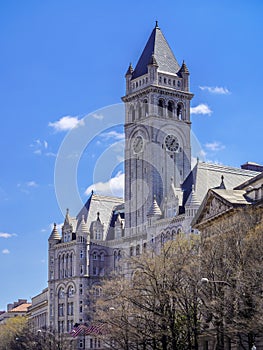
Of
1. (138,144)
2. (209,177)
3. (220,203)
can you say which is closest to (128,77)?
(138,144)

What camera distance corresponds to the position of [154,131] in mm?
170250

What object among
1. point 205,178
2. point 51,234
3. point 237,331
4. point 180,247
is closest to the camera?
point 237,331

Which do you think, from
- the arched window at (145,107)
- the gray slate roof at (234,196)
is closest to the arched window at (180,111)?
the arched window at (145,107)

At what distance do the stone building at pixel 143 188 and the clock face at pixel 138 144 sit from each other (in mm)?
200

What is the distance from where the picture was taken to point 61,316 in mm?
187750

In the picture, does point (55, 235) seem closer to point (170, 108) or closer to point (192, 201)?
point (170, 108)

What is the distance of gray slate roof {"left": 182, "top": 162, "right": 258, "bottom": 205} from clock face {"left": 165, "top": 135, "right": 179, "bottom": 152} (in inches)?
476

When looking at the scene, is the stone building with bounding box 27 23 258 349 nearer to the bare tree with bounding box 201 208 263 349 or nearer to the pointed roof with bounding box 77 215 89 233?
the pointed roof with bounding box 77 215 89 233

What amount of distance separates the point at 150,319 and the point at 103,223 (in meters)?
101

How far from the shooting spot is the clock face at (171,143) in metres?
172

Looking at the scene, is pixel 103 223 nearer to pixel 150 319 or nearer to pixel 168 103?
pixel 168 103

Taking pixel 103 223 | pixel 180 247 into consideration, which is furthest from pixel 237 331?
pixel 103 223

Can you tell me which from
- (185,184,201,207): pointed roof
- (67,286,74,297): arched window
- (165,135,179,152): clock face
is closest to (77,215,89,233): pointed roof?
(67,286,74,297): arched window

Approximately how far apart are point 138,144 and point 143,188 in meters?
9.72
